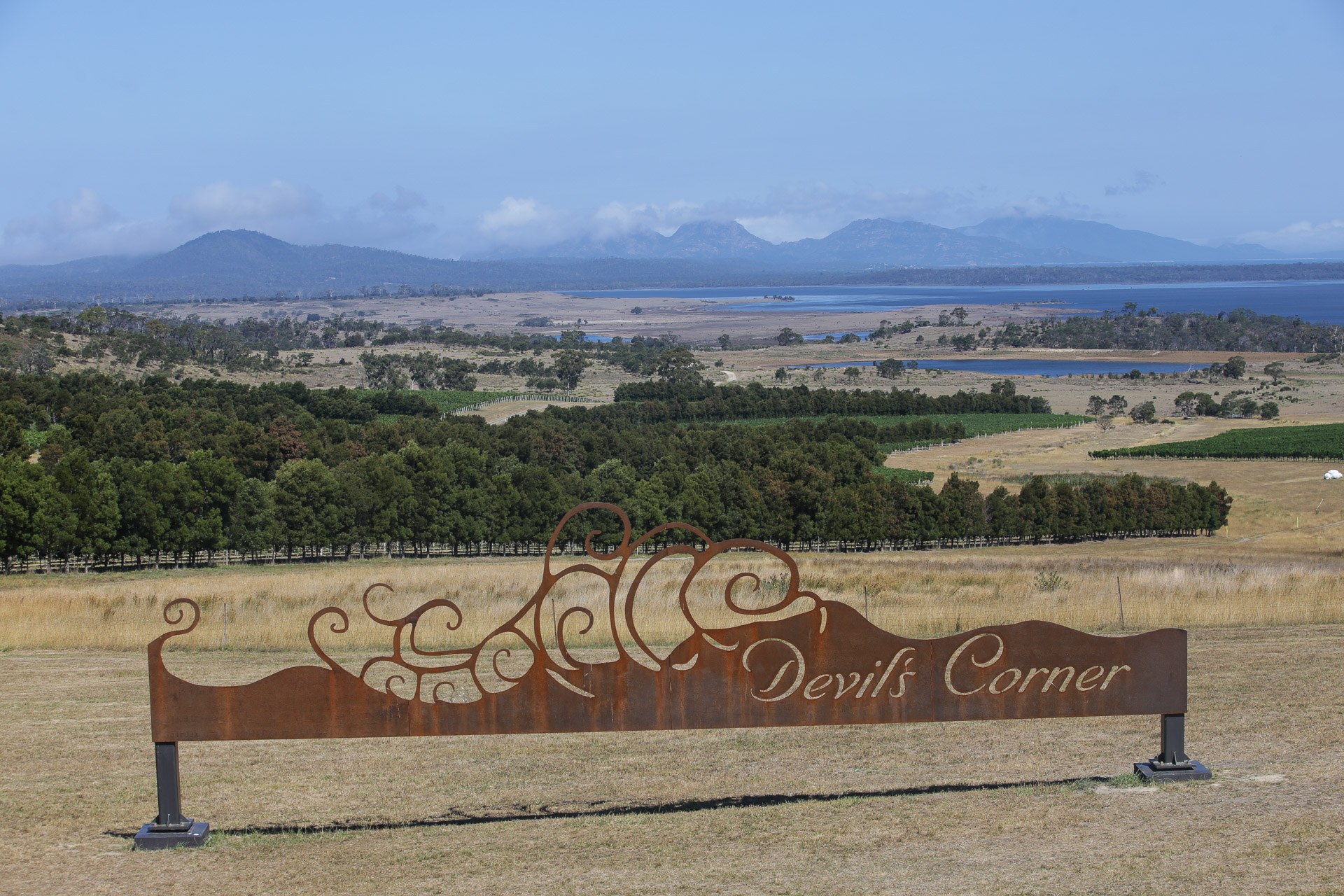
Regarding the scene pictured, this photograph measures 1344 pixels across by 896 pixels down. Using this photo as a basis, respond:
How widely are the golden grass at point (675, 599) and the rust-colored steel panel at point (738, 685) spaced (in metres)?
4.88

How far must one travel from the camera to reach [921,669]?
925cm

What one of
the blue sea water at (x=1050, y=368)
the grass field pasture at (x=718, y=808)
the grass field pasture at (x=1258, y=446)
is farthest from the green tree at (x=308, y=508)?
the blue sea water at (x=1050, y=368)

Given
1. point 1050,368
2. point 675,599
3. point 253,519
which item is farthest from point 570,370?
point 675,599

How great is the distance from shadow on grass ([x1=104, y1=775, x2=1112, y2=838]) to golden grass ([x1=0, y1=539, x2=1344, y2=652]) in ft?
15.1

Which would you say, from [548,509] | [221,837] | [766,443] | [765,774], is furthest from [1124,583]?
[766,443]

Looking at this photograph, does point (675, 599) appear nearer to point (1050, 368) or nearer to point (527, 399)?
point (527, 399)

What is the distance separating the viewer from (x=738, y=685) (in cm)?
915

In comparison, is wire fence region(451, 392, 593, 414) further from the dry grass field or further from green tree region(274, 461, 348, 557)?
the dry grass field

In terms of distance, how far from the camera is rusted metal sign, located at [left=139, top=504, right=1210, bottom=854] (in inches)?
349

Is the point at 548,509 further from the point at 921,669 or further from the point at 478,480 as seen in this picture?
the point at 921,669

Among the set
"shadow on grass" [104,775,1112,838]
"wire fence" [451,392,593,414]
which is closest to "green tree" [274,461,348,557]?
"shadow on grass" [104,775,1112,838]

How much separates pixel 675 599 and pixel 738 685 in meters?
14.8

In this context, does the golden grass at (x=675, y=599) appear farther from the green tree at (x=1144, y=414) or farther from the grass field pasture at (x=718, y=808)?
the green tree at (x=1144, y=414)

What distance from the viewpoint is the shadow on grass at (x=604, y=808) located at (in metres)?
9.01
